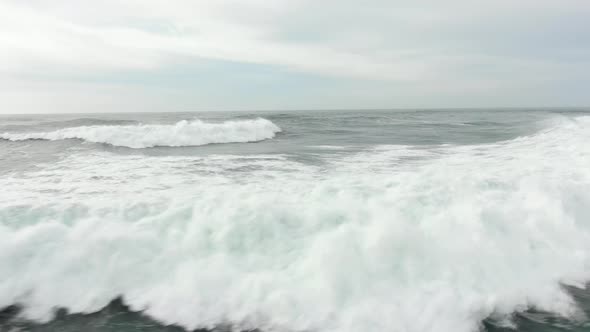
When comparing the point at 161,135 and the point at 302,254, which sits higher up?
the point at 161,135

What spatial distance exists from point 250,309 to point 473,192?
4253mm

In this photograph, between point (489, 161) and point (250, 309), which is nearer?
point (250, 309)

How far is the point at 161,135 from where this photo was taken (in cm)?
1631

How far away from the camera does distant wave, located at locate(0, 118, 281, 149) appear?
1583cm

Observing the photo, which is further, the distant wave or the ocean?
the distant wave

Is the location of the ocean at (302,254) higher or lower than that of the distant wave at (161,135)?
lower

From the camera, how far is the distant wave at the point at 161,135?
1583cm

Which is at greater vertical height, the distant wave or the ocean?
the distant wave

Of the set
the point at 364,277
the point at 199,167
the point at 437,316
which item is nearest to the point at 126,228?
the point at 364,277

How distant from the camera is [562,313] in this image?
3.50 meters

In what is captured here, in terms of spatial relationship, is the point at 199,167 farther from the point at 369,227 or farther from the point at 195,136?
the point at 195,136

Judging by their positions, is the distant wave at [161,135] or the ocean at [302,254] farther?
the distant wave at [161,135]

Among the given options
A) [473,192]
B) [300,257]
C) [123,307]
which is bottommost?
[123,307]

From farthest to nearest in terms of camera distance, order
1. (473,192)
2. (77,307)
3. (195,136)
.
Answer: (195,136)
(473,192)
(77,307)
